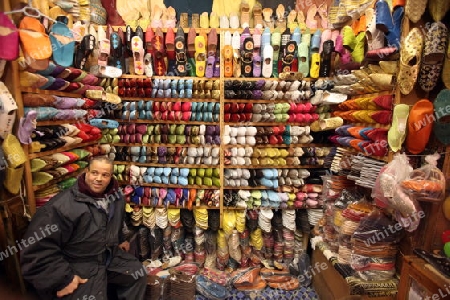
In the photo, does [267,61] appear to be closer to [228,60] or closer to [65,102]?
[228,60]

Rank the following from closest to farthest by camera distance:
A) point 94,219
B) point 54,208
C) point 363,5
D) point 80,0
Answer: point 54,208 → point 94,219 → point 363,5 → point 80,0

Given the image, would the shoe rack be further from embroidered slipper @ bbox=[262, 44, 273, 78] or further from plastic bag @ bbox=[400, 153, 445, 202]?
plastic bag @ bbox=[400, 153, 445, 202]

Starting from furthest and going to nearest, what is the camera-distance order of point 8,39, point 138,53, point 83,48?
point 138,53, point 83,48, point 8,39

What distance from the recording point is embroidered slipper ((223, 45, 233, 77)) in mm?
3000

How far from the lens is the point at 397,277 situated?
218 centimetres

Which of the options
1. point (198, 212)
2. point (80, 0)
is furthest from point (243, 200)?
point (80, 0)

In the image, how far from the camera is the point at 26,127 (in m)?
1.97

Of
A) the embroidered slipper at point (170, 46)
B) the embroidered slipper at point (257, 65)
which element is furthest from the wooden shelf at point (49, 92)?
the embroidered slipper at point (257, 65)

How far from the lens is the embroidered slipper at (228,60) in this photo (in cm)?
300

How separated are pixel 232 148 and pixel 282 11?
6.15ft

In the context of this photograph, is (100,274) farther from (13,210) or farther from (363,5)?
(363,5)

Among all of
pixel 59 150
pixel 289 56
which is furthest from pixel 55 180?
pixel 289 56

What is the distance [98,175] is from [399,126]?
2.33m

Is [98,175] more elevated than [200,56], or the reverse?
[200,56]
